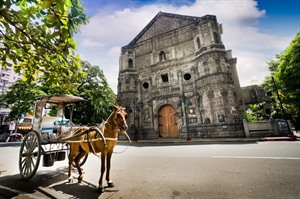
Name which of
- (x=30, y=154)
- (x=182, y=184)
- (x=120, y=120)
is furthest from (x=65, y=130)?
(x=182, y=184)

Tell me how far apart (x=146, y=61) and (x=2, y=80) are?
40.1 m

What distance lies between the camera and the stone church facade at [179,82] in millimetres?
Result: 13867

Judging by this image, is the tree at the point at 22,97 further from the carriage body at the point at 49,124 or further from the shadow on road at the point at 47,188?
the shadow on road at the point at 47,188

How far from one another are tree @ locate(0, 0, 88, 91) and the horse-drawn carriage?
1.05m

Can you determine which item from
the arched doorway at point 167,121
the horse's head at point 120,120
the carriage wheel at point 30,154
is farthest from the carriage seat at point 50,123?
the arched doorway at point 167,121

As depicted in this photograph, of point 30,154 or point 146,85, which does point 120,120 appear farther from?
point 146,85

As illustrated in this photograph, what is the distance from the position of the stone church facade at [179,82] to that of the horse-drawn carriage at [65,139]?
1232cm

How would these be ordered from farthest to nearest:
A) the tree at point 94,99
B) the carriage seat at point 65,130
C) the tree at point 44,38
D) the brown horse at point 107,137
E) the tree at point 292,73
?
the tree at point 94,99
the tree at point 292,73
the carriage seat at point 65,130
the brown horse at point 107,137
the tree at point 44,38

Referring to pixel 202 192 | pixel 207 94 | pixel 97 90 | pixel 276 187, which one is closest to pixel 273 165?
pixel 276 187

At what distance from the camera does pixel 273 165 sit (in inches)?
176

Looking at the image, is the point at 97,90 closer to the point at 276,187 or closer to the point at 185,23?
the point at 185,23


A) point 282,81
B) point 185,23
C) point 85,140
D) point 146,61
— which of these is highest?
point 185,23

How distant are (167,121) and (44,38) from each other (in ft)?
48.7

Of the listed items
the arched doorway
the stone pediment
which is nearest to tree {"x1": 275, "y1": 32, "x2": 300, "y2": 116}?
the stone pediment
